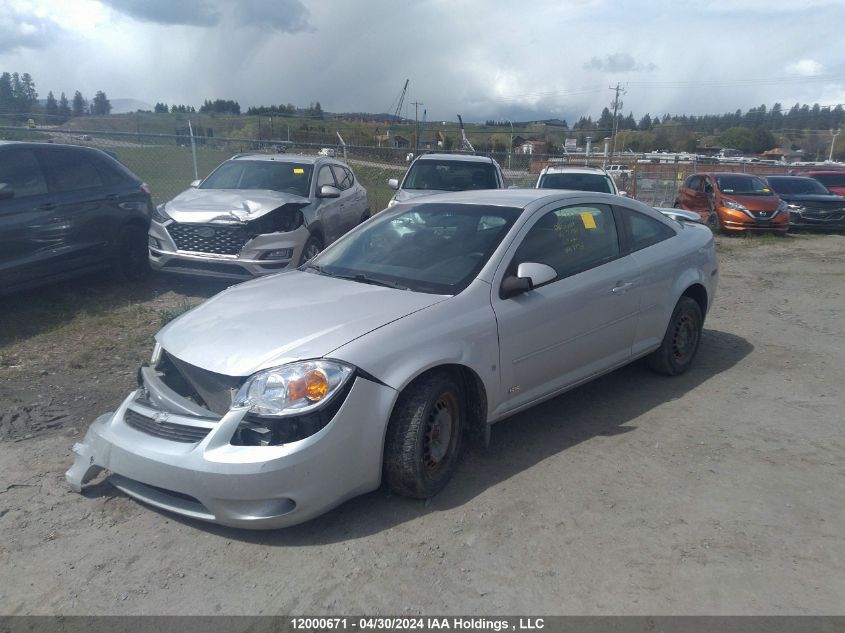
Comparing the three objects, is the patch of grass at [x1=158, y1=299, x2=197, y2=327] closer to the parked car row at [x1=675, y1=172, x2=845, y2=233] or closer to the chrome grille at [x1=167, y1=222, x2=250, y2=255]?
the chrome grille at [x1=167, y1=222, x2=250, y2=255]

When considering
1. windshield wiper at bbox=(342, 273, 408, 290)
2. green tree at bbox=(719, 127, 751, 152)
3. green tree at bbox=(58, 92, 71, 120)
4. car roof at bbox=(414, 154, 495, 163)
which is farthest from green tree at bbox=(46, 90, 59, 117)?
green tree at bbox=(719, 127, 751, 152)

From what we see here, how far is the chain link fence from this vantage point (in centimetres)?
1446

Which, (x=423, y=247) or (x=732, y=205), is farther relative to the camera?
(x=732, y=205)

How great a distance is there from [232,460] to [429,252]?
196 cm

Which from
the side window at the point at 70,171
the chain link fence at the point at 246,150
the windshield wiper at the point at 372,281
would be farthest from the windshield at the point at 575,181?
the windshield wiper at the point at 372,281

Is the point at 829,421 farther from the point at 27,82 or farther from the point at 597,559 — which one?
the point at 27,82

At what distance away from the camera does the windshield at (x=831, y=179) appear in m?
21.1

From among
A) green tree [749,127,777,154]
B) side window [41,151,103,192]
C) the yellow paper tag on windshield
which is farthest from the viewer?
green tree [749,127,777,154]

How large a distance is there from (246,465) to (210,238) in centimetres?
545

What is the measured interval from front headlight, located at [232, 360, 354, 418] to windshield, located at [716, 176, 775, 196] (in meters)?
16.1

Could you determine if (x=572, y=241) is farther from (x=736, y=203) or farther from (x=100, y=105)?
(x=100, y=105)

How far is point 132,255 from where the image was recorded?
8.83 meters
